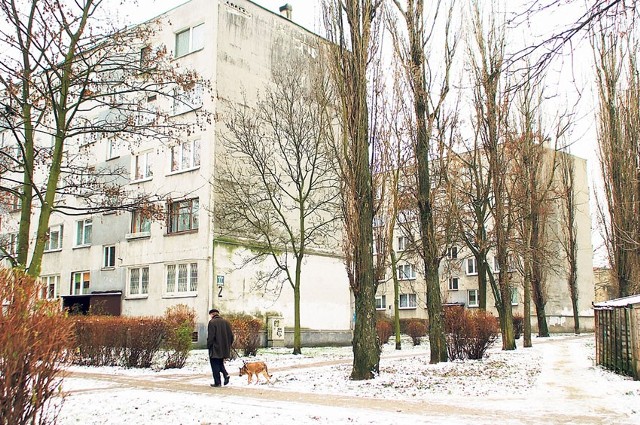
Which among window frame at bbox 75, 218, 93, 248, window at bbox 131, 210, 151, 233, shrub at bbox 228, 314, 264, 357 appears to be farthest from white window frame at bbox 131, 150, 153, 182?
shrub at bbox 228, 314, 264, 357

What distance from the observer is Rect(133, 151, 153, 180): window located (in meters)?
33.9

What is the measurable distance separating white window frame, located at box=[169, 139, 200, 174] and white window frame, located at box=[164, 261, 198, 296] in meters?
4.75

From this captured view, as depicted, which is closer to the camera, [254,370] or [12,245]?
[254,370]

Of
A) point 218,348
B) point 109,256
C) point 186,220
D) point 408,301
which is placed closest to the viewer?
point 218,348

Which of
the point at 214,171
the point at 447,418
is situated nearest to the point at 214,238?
the point at 214,171

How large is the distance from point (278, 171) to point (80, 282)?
44.1ft

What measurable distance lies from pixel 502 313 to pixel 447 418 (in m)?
16.0

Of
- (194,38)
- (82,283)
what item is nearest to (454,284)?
(82,283)

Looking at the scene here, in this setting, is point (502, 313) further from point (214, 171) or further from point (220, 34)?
point (220, 34)

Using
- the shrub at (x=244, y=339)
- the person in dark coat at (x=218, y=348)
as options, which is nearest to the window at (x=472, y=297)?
the shrub at (x=244, y=339)

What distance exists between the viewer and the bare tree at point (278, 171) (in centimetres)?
2639

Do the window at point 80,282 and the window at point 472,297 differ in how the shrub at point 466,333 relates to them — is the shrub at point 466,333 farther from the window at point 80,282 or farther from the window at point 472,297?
the window at point 472,297

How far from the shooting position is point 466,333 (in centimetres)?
1945

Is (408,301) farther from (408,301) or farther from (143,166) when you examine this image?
(143,166)
